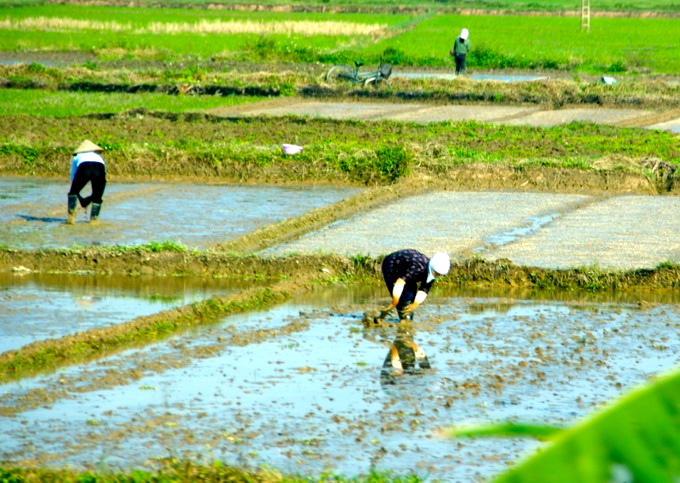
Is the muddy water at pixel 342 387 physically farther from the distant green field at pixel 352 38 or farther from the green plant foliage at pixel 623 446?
the distant green field at pixel 352 38

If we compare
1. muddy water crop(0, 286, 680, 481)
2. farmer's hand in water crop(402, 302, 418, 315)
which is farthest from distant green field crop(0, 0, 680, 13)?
farmer's hand in water crop(402, 302, 418, 315)

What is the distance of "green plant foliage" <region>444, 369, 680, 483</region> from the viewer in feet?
1.64

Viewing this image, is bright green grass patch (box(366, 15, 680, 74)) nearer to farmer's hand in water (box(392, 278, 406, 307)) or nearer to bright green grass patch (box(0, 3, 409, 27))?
bright green grass patch (box(0, 3, 409, 27))

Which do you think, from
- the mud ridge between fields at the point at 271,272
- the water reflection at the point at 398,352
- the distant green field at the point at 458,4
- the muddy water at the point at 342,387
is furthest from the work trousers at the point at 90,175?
the distant green field at the point at 458,4

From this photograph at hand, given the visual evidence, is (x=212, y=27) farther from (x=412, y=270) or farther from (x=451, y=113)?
(x=412, y=270)

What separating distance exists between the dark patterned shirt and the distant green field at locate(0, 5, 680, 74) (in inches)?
929

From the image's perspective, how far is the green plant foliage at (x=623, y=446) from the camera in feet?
1.64

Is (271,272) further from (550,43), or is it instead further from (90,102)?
(550,43)

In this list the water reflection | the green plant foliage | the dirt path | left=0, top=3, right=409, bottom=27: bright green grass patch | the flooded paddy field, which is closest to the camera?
the green plant foliage

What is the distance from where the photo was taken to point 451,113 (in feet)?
71.7

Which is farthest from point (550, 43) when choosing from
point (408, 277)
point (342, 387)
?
point (342, 387)

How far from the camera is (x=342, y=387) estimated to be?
6.38 metres

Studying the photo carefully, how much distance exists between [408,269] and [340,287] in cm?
186

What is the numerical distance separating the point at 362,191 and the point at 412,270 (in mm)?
6739
